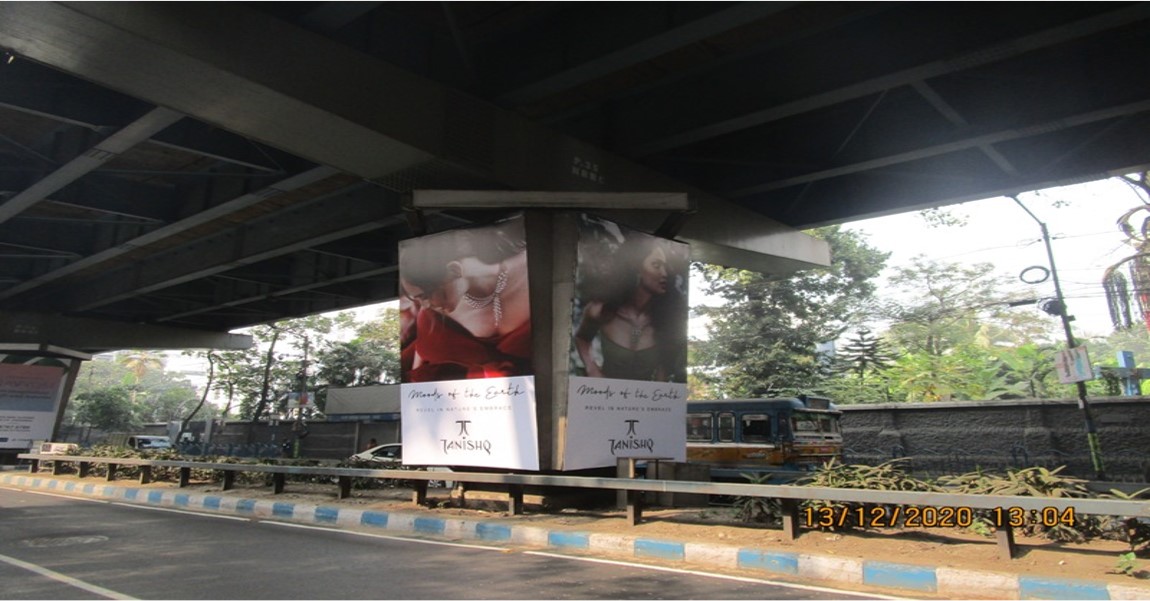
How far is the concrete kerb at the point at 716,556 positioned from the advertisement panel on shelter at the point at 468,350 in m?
1.38

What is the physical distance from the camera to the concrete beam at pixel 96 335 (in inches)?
1075

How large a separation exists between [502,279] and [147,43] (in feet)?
18.8

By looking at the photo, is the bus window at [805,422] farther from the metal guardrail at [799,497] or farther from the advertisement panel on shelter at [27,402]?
the advertisement panel on shelter at [27,402]

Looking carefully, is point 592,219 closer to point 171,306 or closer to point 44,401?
point 171,306

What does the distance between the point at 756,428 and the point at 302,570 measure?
36.7 ft

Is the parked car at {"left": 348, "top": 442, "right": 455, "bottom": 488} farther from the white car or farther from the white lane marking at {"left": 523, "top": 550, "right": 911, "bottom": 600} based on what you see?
the white car

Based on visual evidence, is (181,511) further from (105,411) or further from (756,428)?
(105,411)

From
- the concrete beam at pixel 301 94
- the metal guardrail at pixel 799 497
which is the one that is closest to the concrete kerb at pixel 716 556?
the metal guardrail at pixel 799 497

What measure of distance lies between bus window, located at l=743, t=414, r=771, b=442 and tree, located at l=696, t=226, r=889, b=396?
632 inches

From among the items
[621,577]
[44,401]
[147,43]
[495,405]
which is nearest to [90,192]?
[147,43]

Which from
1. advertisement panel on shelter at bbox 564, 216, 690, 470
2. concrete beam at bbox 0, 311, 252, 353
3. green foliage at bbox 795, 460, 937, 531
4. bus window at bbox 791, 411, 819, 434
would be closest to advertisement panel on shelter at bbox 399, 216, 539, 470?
advertisement panel on shelter at bbox 564, 216, 690, 470

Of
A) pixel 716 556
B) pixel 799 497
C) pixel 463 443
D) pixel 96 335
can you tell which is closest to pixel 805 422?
pixel 463 443

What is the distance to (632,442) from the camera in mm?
11375

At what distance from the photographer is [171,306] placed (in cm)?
2873
